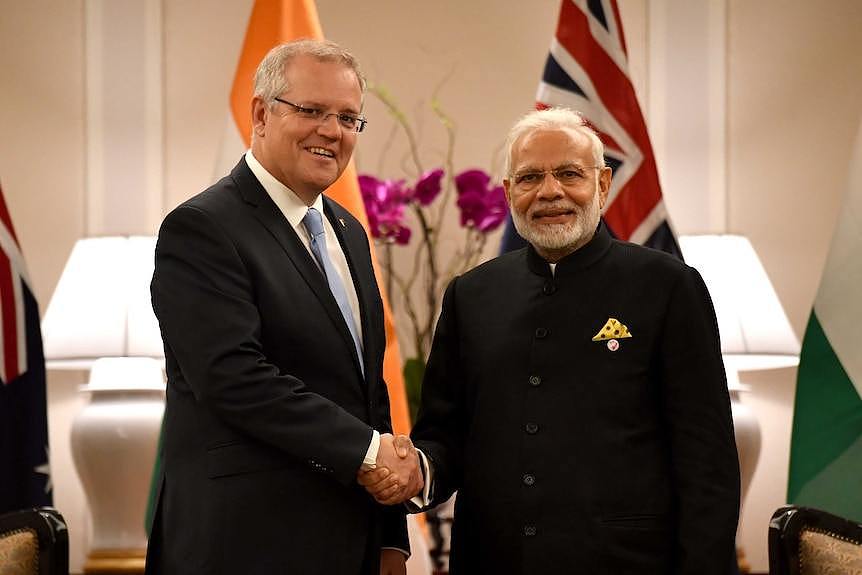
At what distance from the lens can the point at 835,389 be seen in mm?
2975

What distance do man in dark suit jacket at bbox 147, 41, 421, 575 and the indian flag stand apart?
136 centimetres

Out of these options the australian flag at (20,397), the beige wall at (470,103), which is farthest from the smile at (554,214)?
the beige wall at (470,103)

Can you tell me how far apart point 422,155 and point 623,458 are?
2.59 m

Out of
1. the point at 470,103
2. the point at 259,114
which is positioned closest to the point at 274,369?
the point at 259,114

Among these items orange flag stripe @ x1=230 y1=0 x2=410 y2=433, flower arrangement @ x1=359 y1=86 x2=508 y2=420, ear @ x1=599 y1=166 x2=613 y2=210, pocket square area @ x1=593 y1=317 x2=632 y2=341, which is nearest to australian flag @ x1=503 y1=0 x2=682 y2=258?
orange flag stripe @ x1=230 y1=0 x2=410 y2=433

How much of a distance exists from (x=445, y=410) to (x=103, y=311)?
1.75 meters

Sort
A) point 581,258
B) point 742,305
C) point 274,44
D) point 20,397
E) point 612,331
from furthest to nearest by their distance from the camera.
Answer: point 742,305 → point 274,44 → point 20,397 → point 581,258 → point 612,331

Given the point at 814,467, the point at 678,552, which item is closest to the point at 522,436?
the point at 678,552

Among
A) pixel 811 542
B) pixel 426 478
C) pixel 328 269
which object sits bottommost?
pixel 811 542

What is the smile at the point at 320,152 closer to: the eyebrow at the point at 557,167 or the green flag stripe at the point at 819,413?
the eyebrow at the point at 557,167

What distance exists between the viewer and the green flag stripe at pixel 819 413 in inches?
116

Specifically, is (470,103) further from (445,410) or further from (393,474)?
(393,474)

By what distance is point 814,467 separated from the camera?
2994 millimetres

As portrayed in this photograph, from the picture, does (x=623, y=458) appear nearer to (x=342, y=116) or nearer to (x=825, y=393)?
(x=342, y=116)
